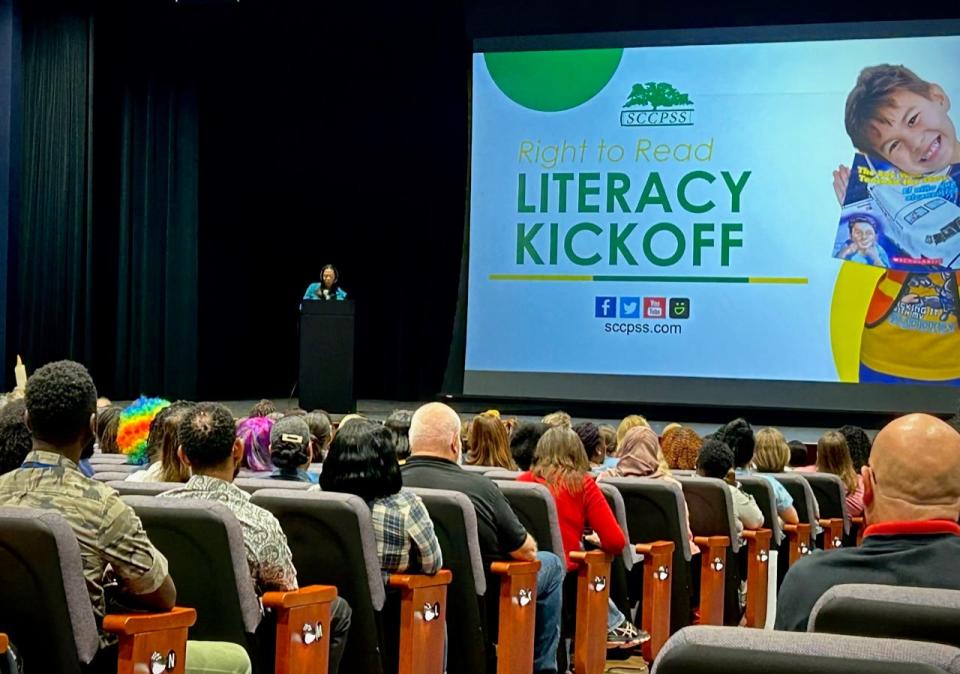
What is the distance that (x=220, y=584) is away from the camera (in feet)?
9.25

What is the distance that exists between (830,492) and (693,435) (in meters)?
0.70

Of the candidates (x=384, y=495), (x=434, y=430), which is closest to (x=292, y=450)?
(x=434, y=430)

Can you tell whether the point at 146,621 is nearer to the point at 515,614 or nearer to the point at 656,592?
the point at 515,614

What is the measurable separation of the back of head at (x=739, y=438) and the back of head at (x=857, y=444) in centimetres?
91

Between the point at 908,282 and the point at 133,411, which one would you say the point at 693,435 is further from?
the point at 908,282

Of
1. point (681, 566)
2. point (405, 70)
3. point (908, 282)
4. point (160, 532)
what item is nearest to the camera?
point (160, 532)

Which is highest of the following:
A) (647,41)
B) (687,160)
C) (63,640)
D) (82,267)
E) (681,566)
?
(647,41)

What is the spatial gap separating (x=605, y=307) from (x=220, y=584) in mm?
8105

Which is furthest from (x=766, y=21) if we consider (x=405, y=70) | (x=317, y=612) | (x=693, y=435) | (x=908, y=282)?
(x=317, y=612)

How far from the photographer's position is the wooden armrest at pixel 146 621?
8.21 ft

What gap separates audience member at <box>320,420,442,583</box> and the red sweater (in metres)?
0.88

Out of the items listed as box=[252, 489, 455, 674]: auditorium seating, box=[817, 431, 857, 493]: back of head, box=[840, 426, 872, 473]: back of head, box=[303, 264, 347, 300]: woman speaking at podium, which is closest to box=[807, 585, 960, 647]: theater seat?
box=[252, 489, 455, 674]: auditorium seating

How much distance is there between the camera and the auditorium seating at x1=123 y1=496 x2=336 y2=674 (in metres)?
2.79

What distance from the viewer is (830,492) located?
634cm
